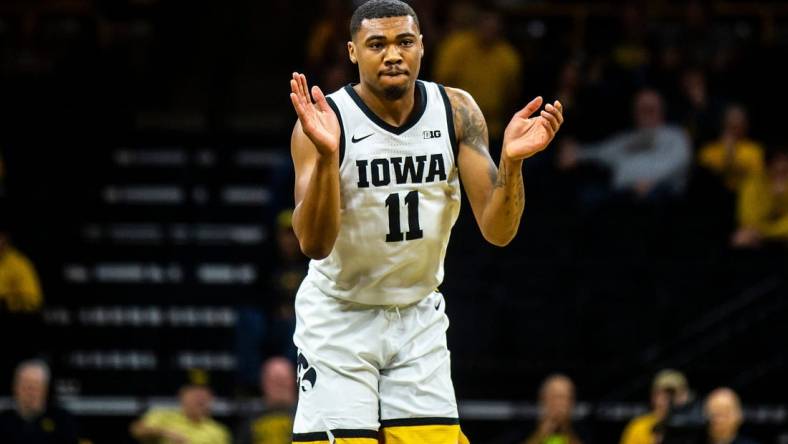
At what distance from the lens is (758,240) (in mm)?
12992

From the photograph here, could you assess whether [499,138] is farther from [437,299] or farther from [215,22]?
[437,299]

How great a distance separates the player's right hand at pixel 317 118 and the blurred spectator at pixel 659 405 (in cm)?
611

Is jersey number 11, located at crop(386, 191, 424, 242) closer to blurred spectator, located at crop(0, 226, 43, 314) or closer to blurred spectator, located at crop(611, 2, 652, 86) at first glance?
blurred spectator, located at crop(0, 226, 43, 314)

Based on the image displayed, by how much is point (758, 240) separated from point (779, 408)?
1469 millimetres

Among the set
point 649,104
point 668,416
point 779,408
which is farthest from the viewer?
point 649,104

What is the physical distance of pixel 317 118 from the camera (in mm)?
5766

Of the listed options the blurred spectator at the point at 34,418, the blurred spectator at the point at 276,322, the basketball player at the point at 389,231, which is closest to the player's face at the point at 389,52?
the basketball player at the point at 389,231

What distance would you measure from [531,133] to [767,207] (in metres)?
7.64

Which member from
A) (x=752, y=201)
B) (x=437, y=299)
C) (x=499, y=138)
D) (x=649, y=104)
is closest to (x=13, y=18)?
(x=499, y=138)

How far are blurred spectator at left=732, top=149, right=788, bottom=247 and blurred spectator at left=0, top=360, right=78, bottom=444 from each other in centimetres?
596

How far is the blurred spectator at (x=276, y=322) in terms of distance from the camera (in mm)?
12750

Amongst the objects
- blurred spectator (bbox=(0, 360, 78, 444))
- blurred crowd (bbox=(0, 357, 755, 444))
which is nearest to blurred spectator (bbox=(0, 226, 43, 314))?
blurred crowd (bbox=(0, 357, 755, 444))

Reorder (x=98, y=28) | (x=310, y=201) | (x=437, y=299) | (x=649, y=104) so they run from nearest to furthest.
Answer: (x=310, y=201)
(x=437, y=299)
(x=649, y=104)
(x=98, y=28)

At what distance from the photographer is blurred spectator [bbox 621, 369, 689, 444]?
11.4 meters
